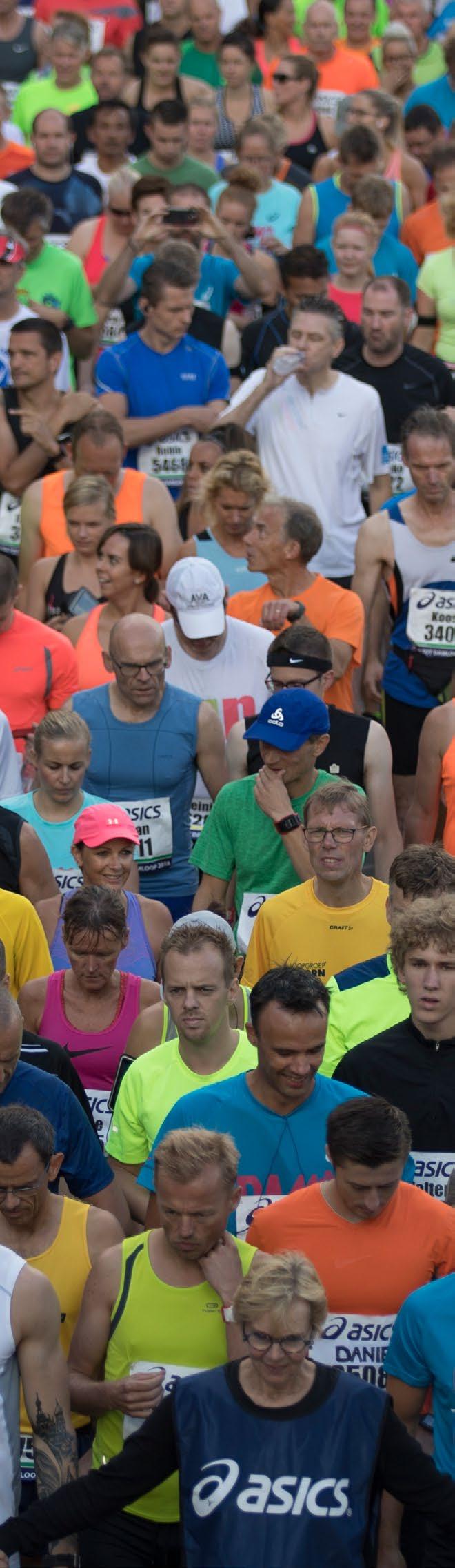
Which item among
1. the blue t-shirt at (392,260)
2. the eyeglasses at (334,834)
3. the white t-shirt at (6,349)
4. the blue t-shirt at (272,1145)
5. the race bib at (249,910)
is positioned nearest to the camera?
the blue t-shirt at (272,1145)

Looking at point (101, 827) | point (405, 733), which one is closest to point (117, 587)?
point (405, 733)

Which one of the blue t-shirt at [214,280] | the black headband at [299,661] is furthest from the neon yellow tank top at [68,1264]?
the blue t-shirt at [214,280]

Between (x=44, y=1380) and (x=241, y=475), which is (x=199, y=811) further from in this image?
(x=44, y=1380)

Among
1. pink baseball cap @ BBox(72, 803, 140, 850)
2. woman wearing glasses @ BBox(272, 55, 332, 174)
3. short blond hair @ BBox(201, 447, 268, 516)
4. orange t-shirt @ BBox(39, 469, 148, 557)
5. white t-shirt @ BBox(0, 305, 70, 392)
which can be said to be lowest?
pink baseball cap @ BBox(72, 803, 140, 850)

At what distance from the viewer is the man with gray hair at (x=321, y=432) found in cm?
962

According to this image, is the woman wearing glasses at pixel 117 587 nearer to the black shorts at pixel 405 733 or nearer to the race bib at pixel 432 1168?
the black shorts at pixel 405 733

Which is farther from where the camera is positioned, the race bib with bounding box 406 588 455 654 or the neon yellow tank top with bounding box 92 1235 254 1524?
the race bib with bounding box 406 588 455 654

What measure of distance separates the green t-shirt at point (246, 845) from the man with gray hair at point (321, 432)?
9.72 feet

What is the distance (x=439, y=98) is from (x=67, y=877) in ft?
27.3

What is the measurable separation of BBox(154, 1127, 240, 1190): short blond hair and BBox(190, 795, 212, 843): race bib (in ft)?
10.1

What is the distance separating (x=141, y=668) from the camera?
7312mm

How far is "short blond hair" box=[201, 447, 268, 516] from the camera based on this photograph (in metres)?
8.52

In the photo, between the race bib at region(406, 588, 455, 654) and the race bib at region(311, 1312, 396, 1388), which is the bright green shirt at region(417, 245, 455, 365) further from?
the race bib at region(311, 1312, 396, 1388)

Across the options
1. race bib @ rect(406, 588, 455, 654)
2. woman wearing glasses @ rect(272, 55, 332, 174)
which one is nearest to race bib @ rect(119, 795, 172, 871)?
race bib @ rect(406, 588, 455, 654)
